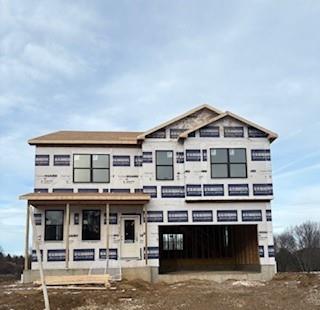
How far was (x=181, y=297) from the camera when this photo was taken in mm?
15453

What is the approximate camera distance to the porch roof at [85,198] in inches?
842

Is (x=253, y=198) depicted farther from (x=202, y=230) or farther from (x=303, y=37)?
(x=303, y=37)

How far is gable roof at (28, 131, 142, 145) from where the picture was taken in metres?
23.3

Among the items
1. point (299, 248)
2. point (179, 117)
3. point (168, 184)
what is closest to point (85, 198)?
point (168, 184)

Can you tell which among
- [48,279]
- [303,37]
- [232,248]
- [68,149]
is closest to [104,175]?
[68,149]

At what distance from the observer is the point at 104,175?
23.6 m

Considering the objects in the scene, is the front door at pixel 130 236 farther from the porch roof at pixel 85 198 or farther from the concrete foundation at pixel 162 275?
the porch roof at pixel 85 198

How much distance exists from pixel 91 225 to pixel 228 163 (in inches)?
282

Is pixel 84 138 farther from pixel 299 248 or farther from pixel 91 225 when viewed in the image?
pixel 299 248

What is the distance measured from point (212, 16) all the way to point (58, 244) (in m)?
12.2

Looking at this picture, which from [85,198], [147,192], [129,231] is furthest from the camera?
[129,231]

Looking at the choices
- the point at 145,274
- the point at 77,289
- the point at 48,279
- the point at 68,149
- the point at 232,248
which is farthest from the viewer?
the point at 232,248

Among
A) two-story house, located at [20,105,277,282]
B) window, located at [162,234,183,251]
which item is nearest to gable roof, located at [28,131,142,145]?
two-story house, located at [20,105,277,282]

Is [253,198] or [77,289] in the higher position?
[253,198]
